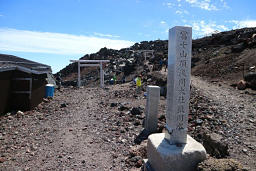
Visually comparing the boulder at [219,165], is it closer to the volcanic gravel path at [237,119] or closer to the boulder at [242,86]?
the volcanic gravel path at [237,119]

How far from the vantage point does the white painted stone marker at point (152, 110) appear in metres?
8.45

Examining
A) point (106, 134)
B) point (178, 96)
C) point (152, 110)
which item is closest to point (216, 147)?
point (178, 96)

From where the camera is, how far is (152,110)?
855 cm

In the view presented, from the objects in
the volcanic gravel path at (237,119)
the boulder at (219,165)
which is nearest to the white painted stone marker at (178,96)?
the boulder at (219,165)

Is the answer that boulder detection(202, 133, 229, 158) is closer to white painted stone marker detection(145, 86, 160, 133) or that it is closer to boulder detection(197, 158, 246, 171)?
boulder detection(197, 158, 246, 171)

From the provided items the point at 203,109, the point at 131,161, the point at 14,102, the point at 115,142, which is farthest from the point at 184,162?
the point at 14,102

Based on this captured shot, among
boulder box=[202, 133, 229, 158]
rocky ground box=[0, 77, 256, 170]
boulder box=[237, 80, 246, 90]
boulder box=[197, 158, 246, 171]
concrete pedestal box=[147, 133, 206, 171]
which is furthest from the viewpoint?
boulder box=[237, 80, 246, 90]

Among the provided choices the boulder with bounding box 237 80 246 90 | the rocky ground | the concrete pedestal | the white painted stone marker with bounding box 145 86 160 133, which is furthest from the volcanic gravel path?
the white painted stone marker with bounding box 145 86 160 133

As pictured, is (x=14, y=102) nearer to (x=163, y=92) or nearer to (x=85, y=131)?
(x=85, y=131)

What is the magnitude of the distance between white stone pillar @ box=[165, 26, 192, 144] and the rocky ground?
1626 mm

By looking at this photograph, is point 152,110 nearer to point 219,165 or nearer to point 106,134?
point 106,134

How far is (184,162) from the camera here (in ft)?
14.2

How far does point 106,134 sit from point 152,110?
1.93m

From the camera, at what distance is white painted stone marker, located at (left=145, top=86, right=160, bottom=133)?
27.7 ft
